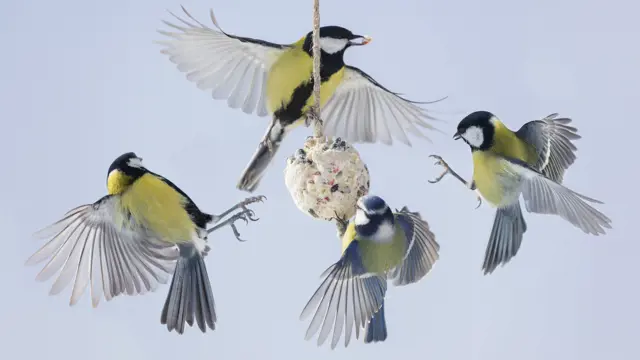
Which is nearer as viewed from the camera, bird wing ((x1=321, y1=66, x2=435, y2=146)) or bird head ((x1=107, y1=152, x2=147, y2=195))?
bird head ((x1=107, y1=152, x2=147, y2=195))

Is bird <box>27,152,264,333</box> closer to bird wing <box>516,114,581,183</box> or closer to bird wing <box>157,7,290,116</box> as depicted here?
bird wing <box>157,7,290,116</box>

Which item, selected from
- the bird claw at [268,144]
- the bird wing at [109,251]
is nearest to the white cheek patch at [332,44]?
the bird claw at [268,144]

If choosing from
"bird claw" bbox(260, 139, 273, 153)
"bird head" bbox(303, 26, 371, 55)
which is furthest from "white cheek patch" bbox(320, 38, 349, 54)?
"bird claw" bbox(260, 139, 273, 153)

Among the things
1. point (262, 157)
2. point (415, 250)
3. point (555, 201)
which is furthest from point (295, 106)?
point (555, 201)

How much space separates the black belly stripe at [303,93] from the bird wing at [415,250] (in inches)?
16.2

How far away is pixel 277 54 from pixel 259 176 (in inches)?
13.4

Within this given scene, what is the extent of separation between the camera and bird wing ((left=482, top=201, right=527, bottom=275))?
2.48 metres

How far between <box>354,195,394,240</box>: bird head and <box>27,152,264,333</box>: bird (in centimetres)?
39

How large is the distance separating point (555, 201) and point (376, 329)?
545 mm

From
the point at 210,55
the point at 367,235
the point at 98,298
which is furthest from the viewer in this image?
the point at 210,55

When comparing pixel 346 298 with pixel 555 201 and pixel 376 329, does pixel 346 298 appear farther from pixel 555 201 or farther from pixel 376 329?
pixel 555 201

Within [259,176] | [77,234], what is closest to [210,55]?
[259,176]

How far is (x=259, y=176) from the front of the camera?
8.71 feet

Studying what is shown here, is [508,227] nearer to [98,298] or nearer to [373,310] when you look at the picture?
[373,310]
